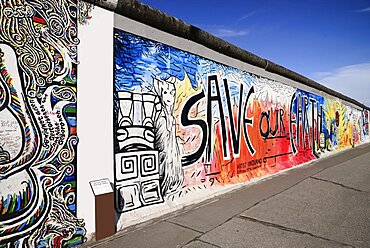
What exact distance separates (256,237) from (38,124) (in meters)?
2.87

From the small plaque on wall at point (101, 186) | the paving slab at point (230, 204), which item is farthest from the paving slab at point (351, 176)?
the small plaque on wall at point (101, 186)

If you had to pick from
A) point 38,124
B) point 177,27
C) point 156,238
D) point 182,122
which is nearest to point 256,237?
point 156,238

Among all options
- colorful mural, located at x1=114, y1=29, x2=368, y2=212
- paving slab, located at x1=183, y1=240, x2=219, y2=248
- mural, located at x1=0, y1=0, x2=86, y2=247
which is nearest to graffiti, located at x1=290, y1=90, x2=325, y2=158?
colorful mural, located at x1=114, y1=29, x2=368, y2=212

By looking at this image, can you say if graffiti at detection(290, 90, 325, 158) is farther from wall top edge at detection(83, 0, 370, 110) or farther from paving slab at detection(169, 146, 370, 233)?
paving slab at detection(169, 146, 370, 233)

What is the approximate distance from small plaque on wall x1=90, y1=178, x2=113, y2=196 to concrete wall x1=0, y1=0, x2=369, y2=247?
0.08 metres

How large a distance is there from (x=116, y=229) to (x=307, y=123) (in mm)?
9201

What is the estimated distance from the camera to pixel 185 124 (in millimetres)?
4652

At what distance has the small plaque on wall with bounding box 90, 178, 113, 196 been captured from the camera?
120 inches

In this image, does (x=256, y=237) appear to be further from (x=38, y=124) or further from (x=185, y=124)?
(x=38, y=124)

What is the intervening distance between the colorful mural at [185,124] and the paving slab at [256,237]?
107 centimetres

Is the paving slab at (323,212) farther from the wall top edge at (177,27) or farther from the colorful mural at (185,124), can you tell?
the wall top edge at (177,27)

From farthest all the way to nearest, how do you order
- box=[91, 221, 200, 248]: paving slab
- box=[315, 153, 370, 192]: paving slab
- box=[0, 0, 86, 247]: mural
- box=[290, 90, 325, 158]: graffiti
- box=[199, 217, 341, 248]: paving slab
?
box=[290, 90, 325, 158]: graffiti < box=[315, 153, 370, 192]: paving slab < box=[199, 217, 341, 248]: paving slab < box=[91, 221, 200, 248]: paving slab < box=[0, 0, 86, 247]: mural

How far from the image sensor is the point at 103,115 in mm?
3244

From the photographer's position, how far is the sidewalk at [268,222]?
126 inches
